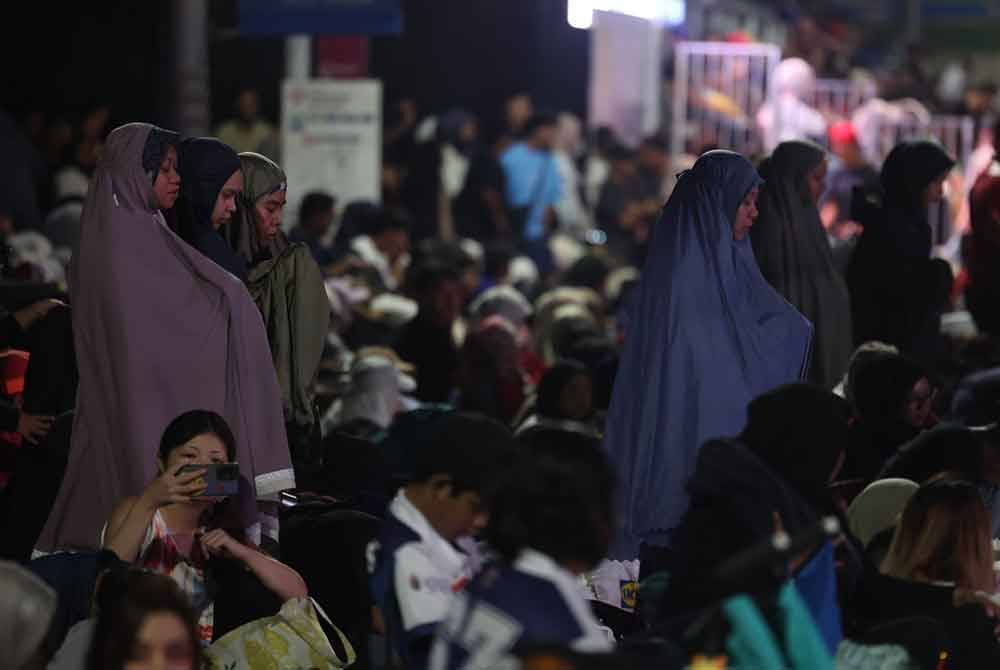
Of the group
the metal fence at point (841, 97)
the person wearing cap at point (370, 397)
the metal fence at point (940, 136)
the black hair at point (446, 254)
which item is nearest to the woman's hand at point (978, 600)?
the person wearing cap at point (370, 397)

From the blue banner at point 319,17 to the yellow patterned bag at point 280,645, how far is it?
8513 millimetres

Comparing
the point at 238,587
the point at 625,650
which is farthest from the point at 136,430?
the point at 625,650

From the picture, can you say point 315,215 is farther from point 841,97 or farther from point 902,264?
point 841,97

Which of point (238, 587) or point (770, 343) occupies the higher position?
point (770, 343)

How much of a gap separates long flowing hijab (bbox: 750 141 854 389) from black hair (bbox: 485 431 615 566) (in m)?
4.77

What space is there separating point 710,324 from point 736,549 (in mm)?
2385

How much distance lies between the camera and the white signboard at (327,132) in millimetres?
15055

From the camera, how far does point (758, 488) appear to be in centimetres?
526

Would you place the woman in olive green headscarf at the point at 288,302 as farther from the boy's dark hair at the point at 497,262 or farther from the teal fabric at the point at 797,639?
the boy's dark hair at the point at 497,262

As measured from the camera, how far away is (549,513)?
14.7 ft

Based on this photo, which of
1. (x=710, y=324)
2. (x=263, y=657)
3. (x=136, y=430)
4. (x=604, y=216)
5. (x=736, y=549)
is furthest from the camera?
(x=604, y=216)

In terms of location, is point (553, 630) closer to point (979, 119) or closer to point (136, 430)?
point (136, 430)

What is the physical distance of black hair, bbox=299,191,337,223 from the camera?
544 inches

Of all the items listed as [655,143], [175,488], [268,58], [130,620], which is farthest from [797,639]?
[268,58]
